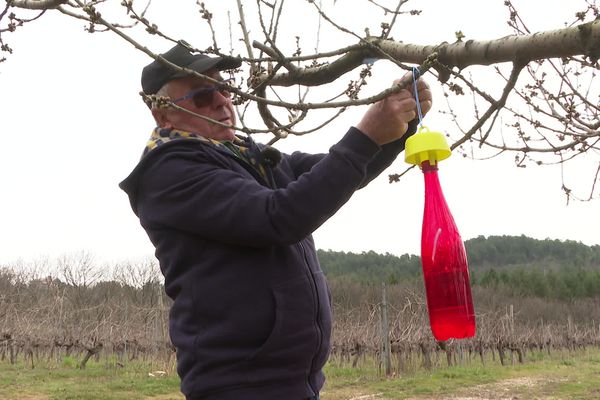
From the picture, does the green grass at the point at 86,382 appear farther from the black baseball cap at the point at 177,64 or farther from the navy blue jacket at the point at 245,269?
the navy blue jacket at the point at 245,269

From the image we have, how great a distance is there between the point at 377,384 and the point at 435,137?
17.4 metres

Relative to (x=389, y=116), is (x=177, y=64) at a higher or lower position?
higher

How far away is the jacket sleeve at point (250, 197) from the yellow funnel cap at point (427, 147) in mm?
141

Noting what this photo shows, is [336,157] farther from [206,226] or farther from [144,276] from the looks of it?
[144,276]

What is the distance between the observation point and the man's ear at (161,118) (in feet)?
6.22

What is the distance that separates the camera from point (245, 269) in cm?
158

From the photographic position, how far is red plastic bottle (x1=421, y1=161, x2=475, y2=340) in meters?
1.41

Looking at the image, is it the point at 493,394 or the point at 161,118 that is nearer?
the point at 161,118

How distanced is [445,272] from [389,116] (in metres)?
0.40

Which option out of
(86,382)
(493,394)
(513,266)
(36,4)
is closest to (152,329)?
(86,382)

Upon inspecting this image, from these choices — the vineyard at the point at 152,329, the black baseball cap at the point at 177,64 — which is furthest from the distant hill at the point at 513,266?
the black baseball cap at the point at 177,64

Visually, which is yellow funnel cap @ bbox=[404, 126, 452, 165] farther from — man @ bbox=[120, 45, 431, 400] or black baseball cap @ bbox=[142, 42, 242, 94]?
black baseball cap @ bbox=[142, 42, 242, 94]

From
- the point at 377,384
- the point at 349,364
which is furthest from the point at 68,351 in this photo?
the point at 377,384

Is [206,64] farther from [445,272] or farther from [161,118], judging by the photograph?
[445,272]
